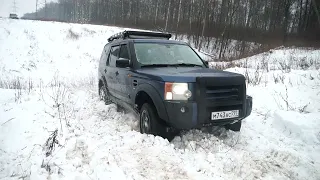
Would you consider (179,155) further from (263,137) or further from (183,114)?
(263,137)

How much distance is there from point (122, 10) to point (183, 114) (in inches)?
1948

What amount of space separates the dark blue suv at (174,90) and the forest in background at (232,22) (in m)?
22.1

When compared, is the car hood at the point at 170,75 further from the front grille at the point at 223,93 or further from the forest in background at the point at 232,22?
the forest in background at the point at 232,22

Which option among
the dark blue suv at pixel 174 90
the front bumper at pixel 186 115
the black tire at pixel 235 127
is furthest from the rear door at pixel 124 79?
the black tire at pixel 235 127

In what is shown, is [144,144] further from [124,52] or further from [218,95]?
[124,52]

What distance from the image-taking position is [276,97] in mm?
7066

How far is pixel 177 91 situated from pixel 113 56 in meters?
3.01

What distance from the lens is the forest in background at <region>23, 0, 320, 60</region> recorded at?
30.9 meters

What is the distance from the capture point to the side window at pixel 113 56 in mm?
6148

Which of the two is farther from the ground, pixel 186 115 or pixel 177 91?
pixel 177 91

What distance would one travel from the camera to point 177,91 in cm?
387

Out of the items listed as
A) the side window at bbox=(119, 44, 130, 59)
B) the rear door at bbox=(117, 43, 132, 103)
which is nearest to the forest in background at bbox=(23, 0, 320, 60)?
the side window at bbox=(119, 44, 130, 59)

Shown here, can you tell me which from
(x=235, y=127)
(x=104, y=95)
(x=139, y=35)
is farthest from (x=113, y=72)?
(x=235, y=127)

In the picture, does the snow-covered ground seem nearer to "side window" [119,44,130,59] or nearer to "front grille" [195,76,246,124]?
"front grille" [195,76,246,124]
